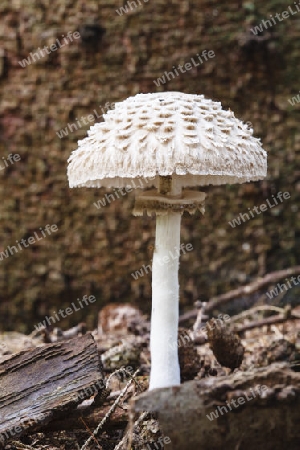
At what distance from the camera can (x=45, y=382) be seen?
7.16ft

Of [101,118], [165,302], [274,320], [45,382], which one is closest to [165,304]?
[165,302]

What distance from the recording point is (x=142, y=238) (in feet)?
14.9

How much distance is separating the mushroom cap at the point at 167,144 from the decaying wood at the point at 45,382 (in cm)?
83

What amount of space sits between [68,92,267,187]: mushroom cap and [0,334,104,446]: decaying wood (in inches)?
32.5

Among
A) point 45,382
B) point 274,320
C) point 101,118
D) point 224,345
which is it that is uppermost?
point 101,118

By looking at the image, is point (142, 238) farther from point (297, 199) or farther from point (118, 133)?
point (118, 133)

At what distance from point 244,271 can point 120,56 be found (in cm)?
229

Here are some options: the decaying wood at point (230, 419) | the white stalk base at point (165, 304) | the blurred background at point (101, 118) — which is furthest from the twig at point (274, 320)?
the decaying wood at point (230, 419)

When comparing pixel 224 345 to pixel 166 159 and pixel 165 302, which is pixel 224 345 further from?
pixel 166 159

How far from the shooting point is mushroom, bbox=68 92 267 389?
2006 mm

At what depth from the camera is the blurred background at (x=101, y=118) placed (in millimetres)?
4320

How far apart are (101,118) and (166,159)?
102 inches

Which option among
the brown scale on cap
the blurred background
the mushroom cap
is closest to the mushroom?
the mushroom cap

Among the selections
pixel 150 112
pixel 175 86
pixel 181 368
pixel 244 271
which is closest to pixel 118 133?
pixel 150 112
